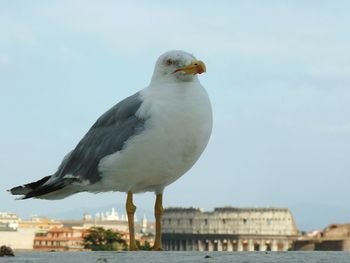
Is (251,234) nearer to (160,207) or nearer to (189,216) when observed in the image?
(189,216)

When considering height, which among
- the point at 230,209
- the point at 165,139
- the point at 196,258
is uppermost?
the point at 230,209

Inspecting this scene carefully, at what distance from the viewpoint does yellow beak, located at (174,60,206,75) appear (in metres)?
4.82

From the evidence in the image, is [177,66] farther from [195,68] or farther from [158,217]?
[158,217]

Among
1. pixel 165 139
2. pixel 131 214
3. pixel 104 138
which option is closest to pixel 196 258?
pixel 165 139

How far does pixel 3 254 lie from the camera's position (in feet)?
13.5

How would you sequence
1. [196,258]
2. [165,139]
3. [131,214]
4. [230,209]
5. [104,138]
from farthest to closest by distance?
[230,209]
[104,138]
[131,214]
[165,139]
[196,258]

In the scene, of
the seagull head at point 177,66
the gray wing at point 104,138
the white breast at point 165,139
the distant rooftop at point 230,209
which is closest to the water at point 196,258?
the white breast at point 165,139

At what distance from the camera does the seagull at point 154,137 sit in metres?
4.81

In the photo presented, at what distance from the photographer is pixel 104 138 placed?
5.15 meters

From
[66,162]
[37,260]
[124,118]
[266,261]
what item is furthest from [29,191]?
[266,261]

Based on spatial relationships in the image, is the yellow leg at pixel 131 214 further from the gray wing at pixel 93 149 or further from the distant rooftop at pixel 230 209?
the distant rooftop at pixel 230 209

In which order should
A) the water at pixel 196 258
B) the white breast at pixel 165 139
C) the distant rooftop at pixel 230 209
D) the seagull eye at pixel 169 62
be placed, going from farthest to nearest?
1. the distant rooftop at pixel 230 209
2. the seagull eye at pixel 169 62
3. the white breast at pixel 165 139
4. the water at pixel 196 258

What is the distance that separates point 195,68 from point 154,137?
0.42 meters

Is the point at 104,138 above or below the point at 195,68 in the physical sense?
below
